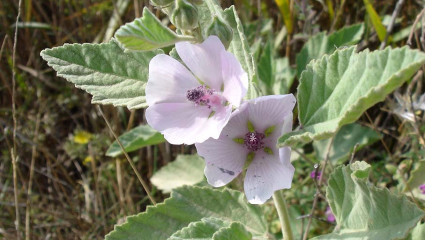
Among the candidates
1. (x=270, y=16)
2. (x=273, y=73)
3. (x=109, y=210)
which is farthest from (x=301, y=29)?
(x=109, y=210)

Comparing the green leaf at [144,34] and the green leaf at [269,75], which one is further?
the green leaf at [269,75]

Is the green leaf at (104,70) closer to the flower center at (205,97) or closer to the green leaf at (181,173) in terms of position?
the flower center at (205,97)

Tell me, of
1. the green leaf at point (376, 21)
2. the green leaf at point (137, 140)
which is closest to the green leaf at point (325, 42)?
the green leaf at point (376, 21)

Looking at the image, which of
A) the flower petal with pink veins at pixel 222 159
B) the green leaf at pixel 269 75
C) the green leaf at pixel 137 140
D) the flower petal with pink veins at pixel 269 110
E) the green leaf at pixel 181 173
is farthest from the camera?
the green leaf at pixel 181 173

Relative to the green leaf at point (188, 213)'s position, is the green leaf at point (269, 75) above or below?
above

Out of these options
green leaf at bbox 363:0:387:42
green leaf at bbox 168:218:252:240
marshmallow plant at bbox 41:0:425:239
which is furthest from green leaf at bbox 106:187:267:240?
green leaf at bbox 363:0:387:42

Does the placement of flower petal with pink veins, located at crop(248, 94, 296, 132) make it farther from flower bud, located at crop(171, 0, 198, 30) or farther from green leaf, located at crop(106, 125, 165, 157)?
green leaf, located at crop(106, 125, 165, 157)

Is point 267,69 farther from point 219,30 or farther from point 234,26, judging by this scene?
point 219,30
